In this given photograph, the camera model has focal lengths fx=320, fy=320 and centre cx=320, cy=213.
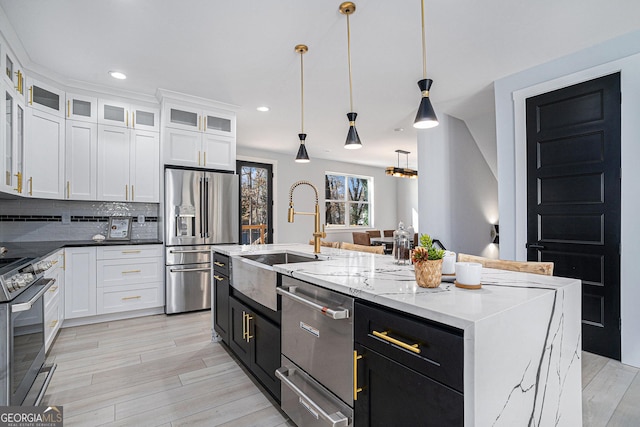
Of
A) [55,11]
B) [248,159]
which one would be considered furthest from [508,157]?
[248,159]

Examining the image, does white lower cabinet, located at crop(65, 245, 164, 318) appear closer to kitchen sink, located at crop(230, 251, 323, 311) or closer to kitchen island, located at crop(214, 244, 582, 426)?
kitchen sink, located at crop(230, 251, 323, 311)

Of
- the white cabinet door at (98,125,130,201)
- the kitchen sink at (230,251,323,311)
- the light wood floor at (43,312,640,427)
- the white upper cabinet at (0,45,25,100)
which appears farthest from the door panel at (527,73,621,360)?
the white upper cabinet at (0,45,25,100)

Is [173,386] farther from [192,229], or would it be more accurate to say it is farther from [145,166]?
[145,166]

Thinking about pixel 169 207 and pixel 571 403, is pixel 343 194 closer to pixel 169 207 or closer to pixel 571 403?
pixel 169 207

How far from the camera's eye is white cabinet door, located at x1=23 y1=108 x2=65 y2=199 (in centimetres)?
312

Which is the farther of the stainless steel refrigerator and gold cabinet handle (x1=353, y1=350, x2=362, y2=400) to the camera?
the stainless steel refrigerator

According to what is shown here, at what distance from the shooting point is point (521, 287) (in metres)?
1.29

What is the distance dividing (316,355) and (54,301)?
2.80 metres

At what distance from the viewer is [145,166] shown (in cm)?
397

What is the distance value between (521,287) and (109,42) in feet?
11.3

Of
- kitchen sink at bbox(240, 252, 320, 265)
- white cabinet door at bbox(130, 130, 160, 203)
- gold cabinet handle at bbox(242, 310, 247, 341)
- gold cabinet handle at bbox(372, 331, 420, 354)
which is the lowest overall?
gold cabinet handle at bbox(242, 310, 247, 341)

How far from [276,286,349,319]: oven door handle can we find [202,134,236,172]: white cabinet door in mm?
2938

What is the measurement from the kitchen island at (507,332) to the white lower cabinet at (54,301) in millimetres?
2430

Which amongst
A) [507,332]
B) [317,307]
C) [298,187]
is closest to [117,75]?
[317,307]
